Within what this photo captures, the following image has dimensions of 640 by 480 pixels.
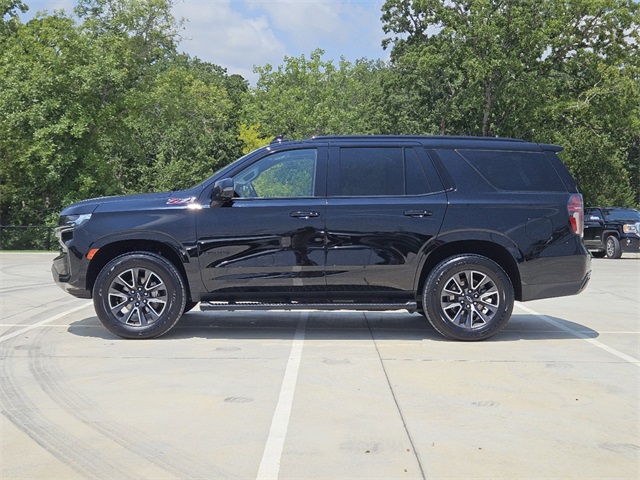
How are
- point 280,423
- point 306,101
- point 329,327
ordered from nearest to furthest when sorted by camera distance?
point 280,423, point 329,327, point 306,101

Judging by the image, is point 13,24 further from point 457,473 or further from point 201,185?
point 457,473

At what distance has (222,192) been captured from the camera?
24.9 ft

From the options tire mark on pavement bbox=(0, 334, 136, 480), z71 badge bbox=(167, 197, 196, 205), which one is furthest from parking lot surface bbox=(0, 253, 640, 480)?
z71 badge bbox=(167, 197, 196, 205)

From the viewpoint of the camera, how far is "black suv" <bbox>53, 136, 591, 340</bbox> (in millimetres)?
7680

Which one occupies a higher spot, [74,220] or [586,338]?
[74,220]

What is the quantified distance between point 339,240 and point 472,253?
4.62 feet

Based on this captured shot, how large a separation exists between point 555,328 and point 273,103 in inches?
1661

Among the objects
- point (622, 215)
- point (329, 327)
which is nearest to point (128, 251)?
point (329, 327)

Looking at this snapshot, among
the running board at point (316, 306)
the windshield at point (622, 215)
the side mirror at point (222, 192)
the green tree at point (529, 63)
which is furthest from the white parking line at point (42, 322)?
the green tree at point (529, 63)

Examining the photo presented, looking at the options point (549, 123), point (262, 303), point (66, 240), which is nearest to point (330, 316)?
point (262, 303)

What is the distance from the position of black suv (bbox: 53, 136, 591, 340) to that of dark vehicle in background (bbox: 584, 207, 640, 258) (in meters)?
16.4

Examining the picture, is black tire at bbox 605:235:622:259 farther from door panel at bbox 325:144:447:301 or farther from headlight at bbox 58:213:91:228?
headlight at bbox 58:213:91:228

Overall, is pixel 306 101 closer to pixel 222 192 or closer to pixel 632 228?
pixel 632 228

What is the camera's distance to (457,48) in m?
37.2
